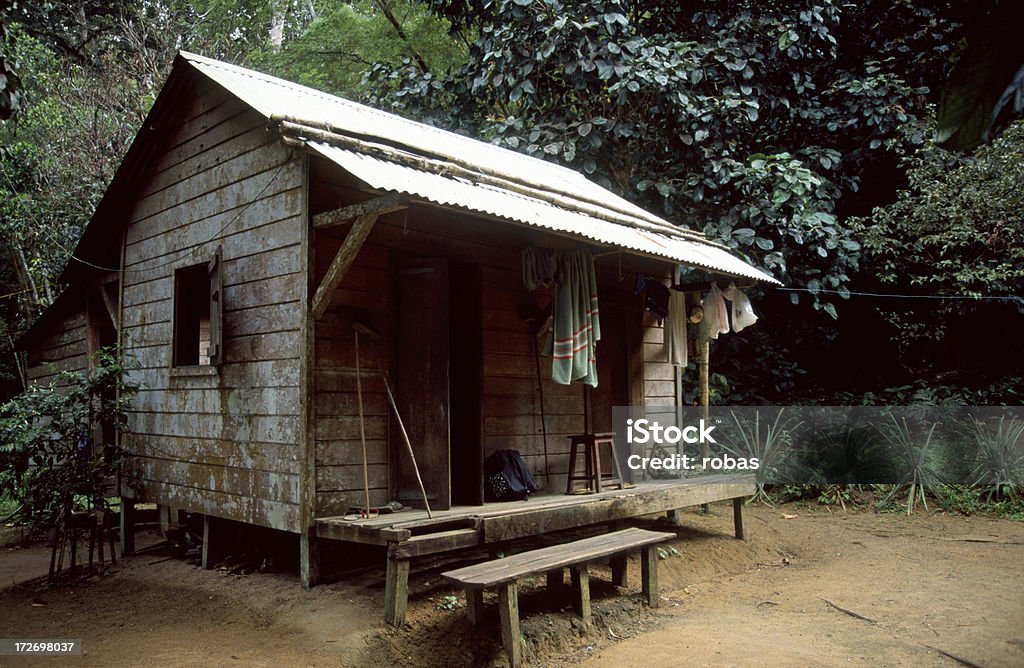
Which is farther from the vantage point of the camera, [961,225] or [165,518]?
[961,225]

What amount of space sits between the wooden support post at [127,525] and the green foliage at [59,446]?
26.2 inches

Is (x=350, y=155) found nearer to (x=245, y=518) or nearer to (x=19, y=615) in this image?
(x=245, y=518)

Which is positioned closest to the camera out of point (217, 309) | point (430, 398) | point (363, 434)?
point (363, 434)

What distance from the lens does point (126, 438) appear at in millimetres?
8547

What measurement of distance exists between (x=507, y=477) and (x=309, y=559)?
1886mm

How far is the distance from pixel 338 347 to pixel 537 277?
75.5 inches

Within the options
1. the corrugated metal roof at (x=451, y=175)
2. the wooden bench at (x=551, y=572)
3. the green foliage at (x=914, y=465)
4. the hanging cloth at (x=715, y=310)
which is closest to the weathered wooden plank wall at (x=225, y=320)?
the corrugated metal roof at (x=451, y=175)

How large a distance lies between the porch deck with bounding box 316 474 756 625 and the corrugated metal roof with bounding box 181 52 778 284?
7.45ft

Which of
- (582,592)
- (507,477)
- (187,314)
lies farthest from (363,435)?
(187,314)

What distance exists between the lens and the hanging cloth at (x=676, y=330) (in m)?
9.30

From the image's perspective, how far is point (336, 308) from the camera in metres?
6.20

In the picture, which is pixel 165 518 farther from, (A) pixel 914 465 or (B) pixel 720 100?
(A) pixel 914 465

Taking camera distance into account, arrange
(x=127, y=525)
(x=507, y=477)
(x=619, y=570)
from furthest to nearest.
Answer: (x=127, y=525), (x=507, y=477), (x=619, y=570)

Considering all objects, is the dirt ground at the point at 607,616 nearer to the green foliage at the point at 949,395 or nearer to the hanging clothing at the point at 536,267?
the hanging clothing at the point at 536,267
